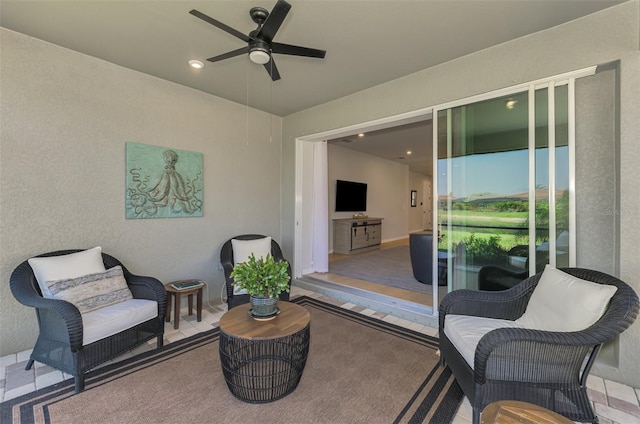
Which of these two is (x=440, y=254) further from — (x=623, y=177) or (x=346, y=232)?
(x=346, y=232)

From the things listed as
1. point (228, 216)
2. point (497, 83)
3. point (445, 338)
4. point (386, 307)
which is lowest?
point (386, 307)

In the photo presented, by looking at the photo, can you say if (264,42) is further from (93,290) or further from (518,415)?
(518,415)

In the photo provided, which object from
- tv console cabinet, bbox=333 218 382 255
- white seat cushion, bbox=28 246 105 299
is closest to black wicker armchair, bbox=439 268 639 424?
white seat cushion, bbox=28 246 105 299

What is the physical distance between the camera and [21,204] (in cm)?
259

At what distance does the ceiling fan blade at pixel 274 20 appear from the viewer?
1.66 m

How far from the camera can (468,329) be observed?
79.2 inches

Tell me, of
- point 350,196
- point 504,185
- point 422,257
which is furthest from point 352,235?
point 504,185

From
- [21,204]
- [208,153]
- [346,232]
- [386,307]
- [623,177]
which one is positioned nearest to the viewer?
[623,177]

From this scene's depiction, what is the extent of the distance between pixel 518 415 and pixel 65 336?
9.42 feet

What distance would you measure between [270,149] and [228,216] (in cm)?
138

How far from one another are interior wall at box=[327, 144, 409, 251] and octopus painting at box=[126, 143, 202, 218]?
153 inches

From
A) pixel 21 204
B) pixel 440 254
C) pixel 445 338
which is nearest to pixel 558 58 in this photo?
pixel 440 254

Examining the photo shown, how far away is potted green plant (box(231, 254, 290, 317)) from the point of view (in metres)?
2.11

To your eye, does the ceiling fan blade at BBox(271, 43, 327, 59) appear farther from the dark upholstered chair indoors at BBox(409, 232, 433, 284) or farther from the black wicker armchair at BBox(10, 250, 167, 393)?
the dark upholstered chair indoors at BBox(409, 232, 433, 284)
